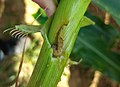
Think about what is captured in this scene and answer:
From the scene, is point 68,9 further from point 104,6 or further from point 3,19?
point 3,19

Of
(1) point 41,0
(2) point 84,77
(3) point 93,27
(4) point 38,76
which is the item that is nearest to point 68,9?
(1) point 41,0

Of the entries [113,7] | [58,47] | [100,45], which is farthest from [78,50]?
[58,47]

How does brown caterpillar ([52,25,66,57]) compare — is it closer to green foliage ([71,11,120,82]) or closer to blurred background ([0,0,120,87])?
blurred background ([0,0,120,87])

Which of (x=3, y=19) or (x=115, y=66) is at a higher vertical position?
(x=115, y=66)

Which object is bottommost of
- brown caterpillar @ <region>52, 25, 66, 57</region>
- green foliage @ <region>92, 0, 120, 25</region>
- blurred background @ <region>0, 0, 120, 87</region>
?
blurred background @ <region>0, 0, 120, 87</region>

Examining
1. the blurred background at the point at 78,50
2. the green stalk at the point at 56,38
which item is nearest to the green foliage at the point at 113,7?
the blurred background at the point at 78,50

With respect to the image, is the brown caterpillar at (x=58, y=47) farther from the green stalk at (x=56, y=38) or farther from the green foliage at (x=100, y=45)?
the green foliage at (x=100, y=45)

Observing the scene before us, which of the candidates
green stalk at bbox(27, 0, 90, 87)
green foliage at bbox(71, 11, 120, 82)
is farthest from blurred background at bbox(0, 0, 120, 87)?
green stalk at bbox(27, 0, 90, 87)

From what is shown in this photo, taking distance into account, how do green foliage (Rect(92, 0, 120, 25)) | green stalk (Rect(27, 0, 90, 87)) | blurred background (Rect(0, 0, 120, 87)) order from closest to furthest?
green stalk (Rect(27, 0, 90, 87)), green foliage (Rect(92, 0, 120, 25)), blurred background (Rect(0, 0, 120, 87))

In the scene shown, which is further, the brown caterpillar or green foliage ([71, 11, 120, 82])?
green foliage ([71, 11, 120, 82])
